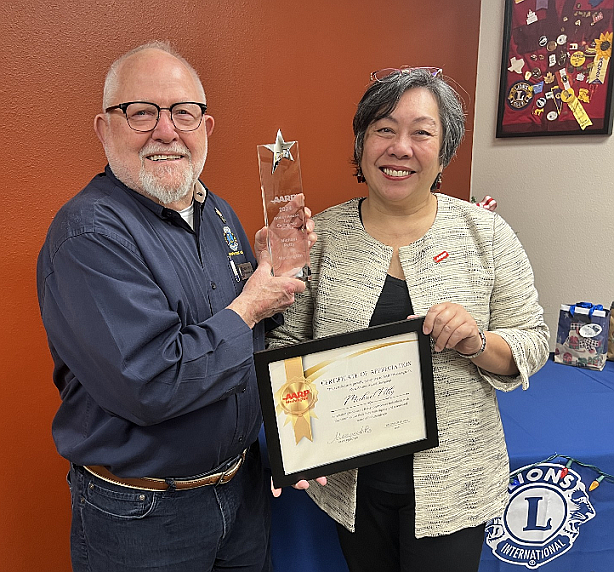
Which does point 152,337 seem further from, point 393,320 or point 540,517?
point 540,517

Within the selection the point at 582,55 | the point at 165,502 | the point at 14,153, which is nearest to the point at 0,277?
the point at 14,153

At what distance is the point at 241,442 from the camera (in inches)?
47.7

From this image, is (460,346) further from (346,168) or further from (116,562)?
(346,168)

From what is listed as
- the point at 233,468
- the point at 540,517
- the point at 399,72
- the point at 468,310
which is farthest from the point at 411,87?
the point at 540,517

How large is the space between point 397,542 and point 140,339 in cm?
87

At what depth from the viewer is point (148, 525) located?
3.75 ft

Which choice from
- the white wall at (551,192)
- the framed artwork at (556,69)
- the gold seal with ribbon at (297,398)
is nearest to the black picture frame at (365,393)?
the gold seal with ribbon at (297,398)

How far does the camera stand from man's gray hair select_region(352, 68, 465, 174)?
1210 mm

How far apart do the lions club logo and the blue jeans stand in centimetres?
90

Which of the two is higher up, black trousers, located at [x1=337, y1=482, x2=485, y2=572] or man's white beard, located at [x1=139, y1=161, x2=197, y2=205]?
man's white beard, located at [x1=139, y1=161, x2=197, y2=205]

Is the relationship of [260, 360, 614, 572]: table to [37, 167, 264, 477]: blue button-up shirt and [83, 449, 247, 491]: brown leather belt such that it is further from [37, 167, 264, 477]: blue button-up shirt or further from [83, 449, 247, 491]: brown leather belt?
[37, 167, 264, 477]: blue button-up shirt

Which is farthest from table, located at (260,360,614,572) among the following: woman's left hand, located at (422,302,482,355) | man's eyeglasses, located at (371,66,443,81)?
man's eyeglasses, located at (371,66,443,81)

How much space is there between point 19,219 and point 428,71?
1.39 metres

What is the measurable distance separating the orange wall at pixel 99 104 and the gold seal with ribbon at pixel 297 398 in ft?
3.87
